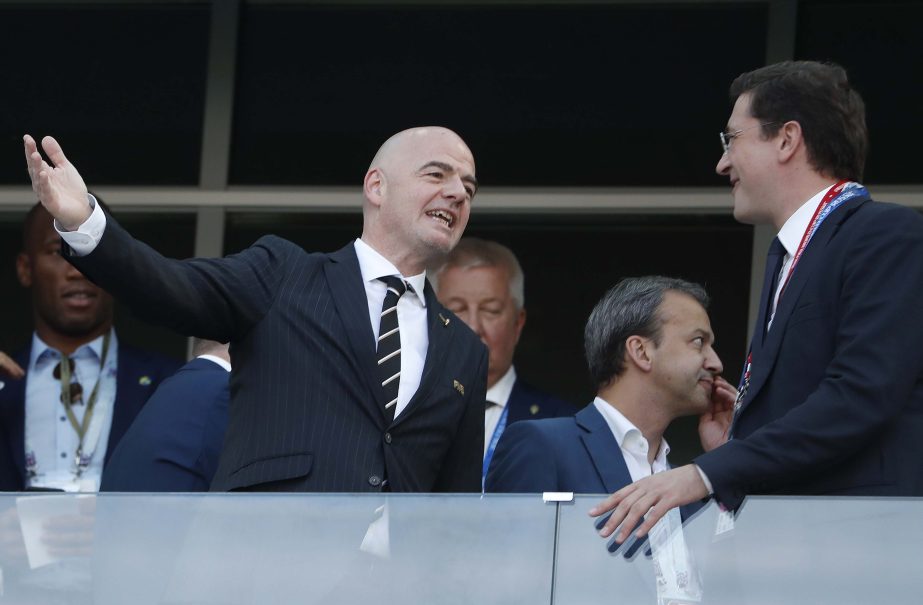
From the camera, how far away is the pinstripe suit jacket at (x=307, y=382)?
12.9 ft

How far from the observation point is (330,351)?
13.3ft

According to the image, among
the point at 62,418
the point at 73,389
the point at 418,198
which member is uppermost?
the point at 418,198

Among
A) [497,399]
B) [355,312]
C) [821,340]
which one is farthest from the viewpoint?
[497,399]

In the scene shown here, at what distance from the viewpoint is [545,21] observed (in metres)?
8.05

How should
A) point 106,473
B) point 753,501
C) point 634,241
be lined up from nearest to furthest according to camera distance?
point 753,501
point 106,473
point 634,241

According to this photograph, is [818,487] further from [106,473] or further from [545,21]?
[545,21]

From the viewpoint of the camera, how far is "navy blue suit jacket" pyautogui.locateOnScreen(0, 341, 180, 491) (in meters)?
6.12

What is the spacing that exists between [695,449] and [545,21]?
2.02 meters

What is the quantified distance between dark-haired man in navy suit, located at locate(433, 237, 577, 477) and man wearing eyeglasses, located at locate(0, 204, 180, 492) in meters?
1.06

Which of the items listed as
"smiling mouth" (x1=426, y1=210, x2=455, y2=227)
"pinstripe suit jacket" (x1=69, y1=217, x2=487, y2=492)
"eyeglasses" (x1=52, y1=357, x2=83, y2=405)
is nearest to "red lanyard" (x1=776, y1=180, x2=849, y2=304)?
"pinstripe suit jacket" (x1=69, y1=217, x2=487, y2=492)

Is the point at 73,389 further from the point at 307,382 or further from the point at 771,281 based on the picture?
the point at 771,281

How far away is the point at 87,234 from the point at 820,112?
1.59 metres

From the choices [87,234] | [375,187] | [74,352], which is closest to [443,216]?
[375,187]

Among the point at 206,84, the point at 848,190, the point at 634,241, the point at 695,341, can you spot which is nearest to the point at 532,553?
the point at 848,190
